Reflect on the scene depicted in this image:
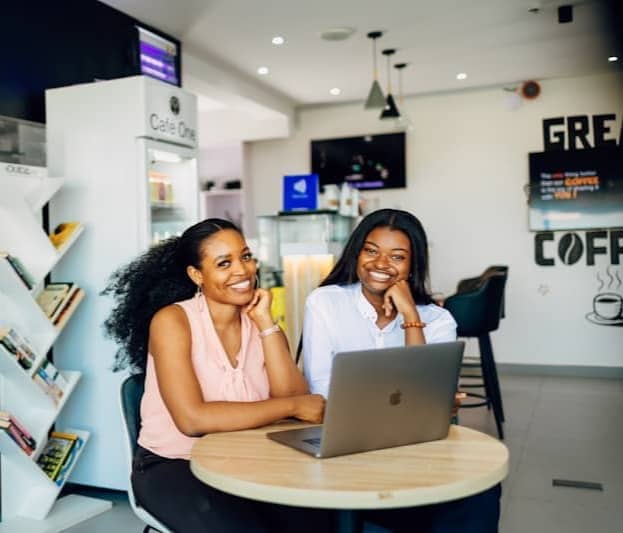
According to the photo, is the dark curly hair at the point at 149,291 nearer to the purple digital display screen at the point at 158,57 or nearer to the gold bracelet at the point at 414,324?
the gold bracelet at the point at 414,324

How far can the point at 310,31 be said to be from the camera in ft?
16.4

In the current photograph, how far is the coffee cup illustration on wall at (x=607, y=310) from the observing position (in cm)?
Result: 640

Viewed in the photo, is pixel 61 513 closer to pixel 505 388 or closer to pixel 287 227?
pixel 287 227

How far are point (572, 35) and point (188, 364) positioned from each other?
4748 mm

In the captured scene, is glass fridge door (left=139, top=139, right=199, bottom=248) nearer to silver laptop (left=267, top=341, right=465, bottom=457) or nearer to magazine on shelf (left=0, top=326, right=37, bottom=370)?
magazine on shelf (left=0, top=326, right=37, bottom=370)

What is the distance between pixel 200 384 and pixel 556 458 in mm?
2784

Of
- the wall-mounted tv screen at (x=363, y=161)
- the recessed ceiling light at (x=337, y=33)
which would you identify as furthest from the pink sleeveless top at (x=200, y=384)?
the wall-mounted tv screen at (x=363, y=161)

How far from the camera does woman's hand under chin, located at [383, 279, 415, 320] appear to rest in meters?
2.03

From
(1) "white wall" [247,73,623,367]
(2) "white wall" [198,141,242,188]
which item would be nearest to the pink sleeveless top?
(1) "white wall" [247,73,623,367]

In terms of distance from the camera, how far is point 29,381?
2.94 m

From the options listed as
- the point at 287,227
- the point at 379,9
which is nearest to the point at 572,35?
the point at 379,9

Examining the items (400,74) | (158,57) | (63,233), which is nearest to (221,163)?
(400,74)

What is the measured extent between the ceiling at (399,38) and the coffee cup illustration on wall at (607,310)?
2.19 m

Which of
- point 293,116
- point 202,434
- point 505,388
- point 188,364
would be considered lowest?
point 505,388
